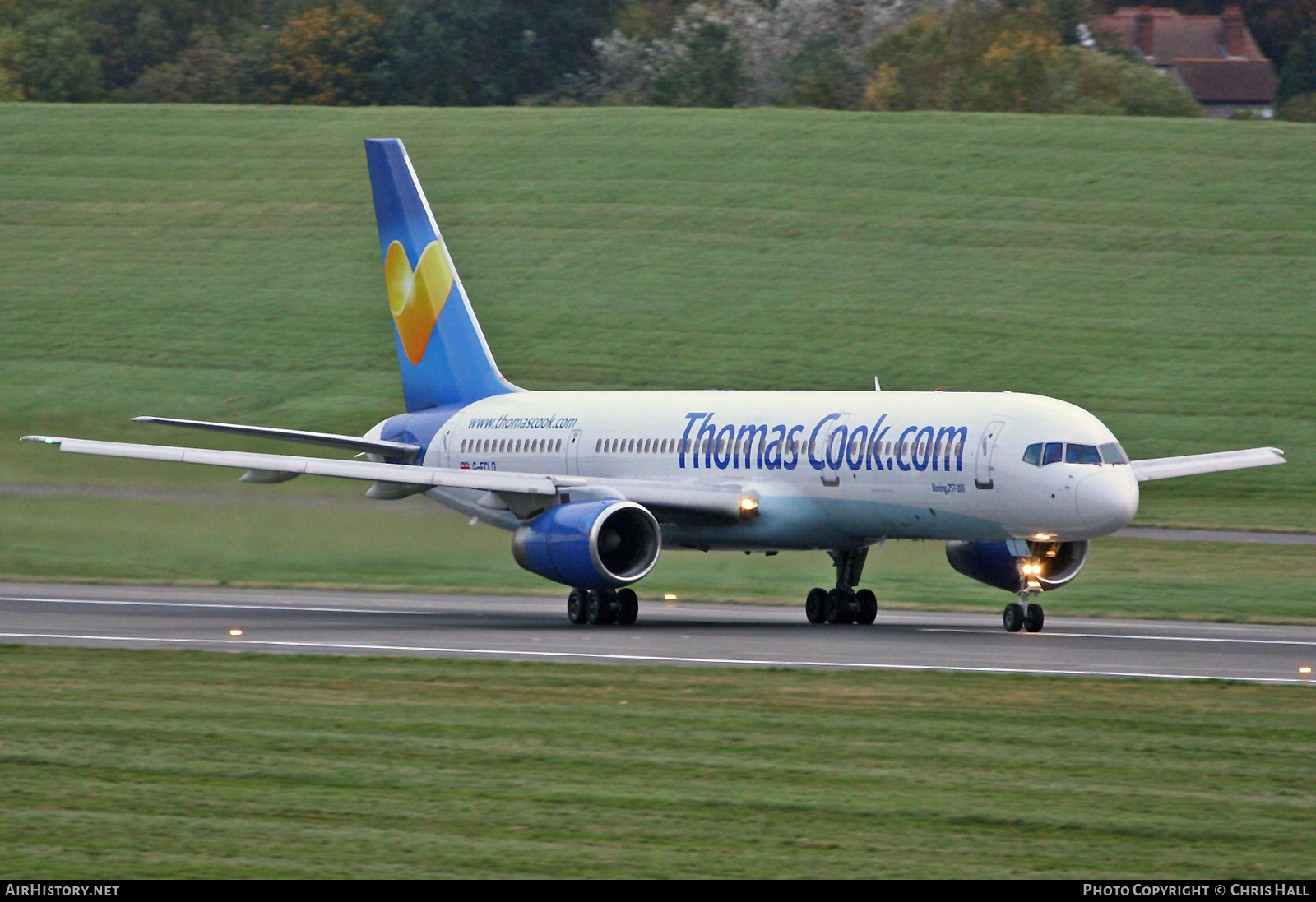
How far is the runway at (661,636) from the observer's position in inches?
936

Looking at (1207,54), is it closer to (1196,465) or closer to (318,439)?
(1196,465)

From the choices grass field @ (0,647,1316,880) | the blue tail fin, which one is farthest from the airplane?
grass field @ (0,647,1316,880)

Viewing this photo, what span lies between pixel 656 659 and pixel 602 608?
641cm

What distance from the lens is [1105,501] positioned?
2753 centimetres

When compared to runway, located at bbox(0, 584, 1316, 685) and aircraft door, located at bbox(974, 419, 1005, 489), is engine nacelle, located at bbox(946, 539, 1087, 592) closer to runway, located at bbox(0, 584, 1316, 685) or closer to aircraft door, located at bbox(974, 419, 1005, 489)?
runway, located at bbox(0, 584, 1316, 685)

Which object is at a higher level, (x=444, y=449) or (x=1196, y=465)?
(x=1196, y=465)

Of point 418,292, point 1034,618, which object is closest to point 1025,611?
point 1034,618

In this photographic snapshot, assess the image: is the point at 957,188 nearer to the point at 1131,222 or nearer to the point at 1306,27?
the point at 1131,222

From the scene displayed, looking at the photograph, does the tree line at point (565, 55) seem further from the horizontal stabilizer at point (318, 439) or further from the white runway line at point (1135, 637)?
the white runway line at point (1135, 637)

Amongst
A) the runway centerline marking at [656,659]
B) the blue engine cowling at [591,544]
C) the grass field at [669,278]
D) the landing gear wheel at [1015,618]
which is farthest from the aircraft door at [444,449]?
the landing gear wheel at [1015,618]

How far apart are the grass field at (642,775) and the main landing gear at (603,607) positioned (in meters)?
8.47

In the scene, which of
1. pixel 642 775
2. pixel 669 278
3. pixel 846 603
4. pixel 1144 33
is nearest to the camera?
pixel 642 775

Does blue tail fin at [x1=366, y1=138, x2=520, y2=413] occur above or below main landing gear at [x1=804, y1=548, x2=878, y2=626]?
above

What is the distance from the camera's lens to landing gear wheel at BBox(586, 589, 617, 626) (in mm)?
30312
